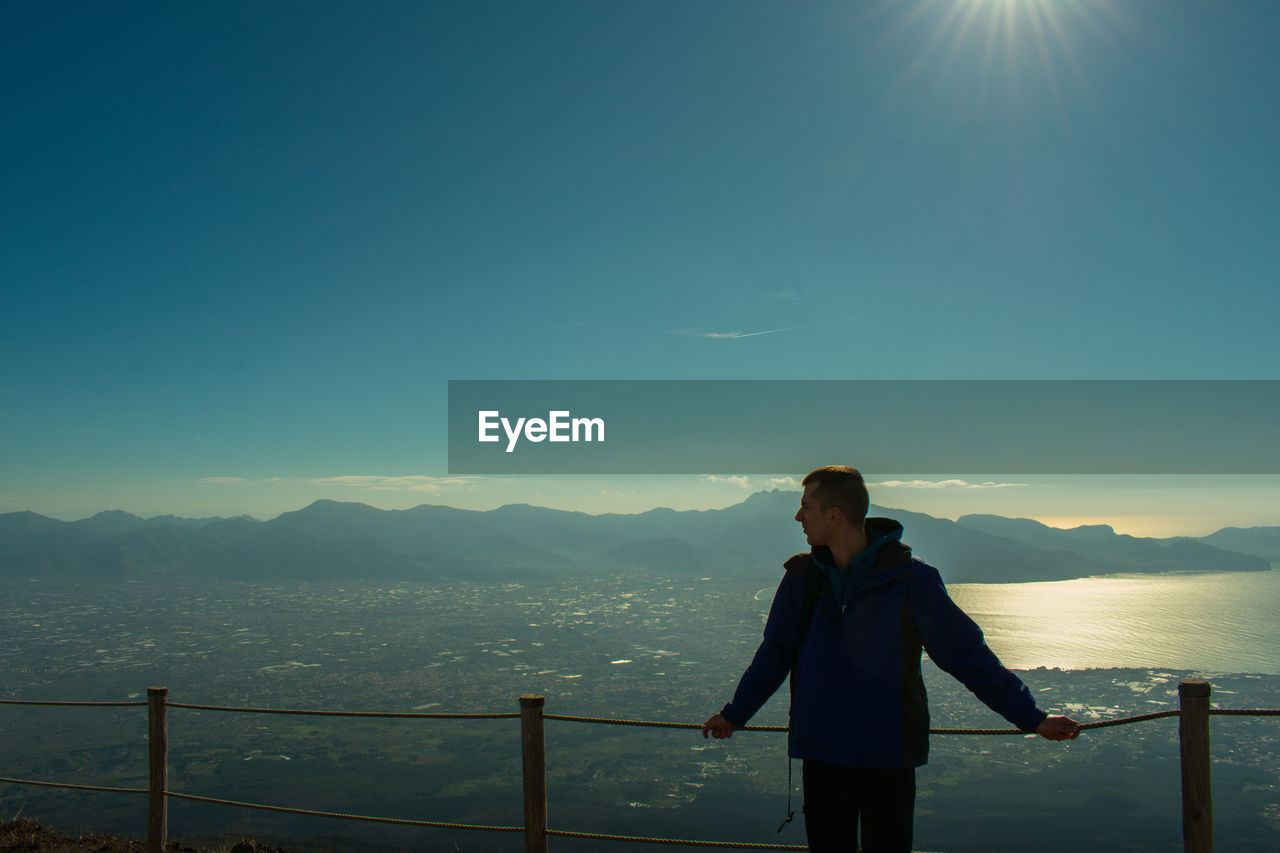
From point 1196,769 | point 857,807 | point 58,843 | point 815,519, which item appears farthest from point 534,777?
point 58,843

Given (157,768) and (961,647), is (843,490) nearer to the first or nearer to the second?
(961,647)

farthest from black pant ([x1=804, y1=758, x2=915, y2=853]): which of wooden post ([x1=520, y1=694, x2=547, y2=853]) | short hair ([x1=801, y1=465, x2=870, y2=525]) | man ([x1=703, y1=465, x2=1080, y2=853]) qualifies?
wooden post ([x1=520, y1=694, x2=547, y2=853])

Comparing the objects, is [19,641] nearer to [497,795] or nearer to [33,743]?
[33,743]

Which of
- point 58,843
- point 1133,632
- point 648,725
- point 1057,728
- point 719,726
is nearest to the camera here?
point 1057,728

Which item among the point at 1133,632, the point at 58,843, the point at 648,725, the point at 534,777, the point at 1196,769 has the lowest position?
the point at 1133,632

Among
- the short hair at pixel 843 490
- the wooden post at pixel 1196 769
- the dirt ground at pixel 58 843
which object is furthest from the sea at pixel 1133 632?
the short hair at pixel 843 490

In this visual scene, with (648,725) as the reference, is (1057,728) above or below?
above

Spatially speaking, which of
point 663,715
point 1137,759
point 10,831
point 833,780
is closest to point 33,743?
point 663,715

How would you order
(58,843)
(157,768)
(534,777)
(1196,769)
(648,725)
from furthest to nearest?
(58,843) → (157,768) → (534,777) → (648,725) → (1196,769)
